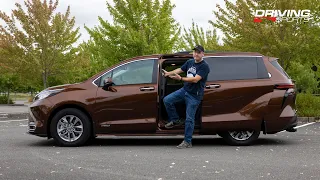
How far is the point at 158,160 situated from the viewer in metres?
7.57

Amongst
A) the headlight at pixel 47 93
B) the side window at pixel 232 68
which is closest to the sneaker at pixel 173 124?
the side window at pixel 232 68

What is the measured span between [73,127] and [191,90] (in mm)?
2307

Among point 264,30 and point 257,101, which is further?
point 264,30

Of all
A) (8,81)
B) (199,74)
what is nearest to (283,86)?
(199,74)

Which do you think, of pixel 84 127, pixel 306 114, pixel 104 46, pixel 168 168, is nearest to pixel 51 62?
pixel 104 46

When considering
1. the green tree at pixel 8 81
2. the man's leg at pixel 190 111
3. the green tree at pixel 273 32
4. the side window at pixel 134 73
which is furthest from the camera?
the green tree at pixel 8 81

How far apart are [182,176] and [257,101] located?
Answer: 142 inches

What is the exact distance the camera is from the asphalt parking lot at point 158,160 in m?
6.38

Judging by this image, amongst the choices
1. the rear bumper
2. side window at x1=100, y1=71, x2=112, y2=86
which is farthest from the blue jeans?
the rear bumper

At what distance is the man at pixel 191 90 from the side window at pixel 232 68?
55 cm

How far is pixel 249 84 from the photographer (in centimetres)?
936

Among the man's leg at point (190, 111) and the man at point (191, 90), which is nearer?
the man at point (191, 90)

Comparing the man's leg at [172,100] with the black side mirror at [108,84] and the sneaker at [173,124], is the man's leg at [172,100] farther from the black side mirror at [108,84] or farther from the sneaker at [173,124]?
the black side mirror at [108,84]

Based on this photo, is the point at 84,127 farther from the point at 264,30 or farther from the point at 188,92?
the point at 264,30
